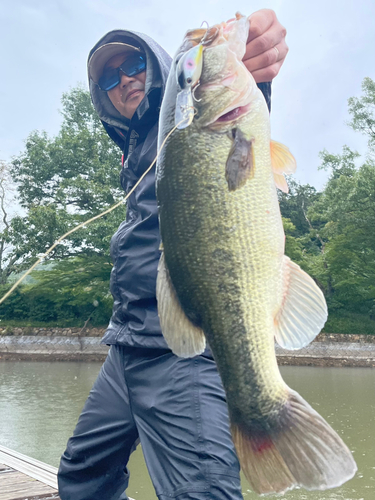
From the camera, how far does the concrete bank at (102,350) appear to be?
12719 mm

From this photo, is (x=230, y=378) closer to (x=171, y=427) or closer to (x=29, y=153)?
(x=171, y=427)

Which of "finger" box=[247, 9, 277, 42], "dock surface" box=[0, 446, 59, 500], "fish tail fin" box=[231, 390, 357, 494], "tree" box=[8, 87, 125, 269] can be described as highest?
"tree" box=[8, 87, 125, 269]

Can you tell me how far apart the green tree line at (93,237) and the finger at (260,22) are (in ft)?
47.7

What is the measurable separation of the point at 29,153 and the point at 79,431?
1942cm

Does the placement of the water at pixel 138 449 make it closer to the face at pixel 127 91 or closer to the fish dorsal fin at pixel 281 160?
the face at pixel 127 91

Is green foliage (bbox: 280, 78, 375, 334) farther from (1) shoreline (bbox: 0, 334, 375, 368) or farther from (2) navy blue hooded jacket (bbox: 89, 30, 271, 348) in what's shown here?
(2) navy blue hooded jacket (bbox: 89, 30, 271, 348)

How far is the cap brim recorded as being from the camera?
2040mm

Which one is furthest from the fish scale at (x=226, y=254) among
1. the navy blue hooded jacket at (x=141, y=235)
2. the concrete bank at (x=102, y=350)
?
the concrete bank at (x=102, y=350)

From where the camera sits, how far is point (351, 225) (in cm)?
1577

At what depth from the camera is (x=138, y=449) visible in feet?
16.0

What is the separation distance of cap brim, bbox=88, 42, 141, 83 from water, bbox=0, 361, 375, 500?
120 inches

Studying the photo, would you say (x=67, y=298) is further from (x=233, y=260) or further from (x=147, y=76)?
(x=233, y=260)

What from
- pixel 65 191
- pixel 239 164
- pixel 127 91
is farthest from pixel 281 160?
pixel 65 191

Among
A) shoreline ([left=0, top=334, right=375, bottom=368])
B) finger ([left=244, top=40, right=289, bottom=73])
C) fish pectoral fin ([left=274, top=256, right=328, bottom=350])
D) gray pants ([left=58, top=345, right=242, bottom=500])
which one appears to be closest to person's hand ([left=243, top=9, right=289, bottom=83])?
finger ([left=244, top=40, right=289, bottom=73])
